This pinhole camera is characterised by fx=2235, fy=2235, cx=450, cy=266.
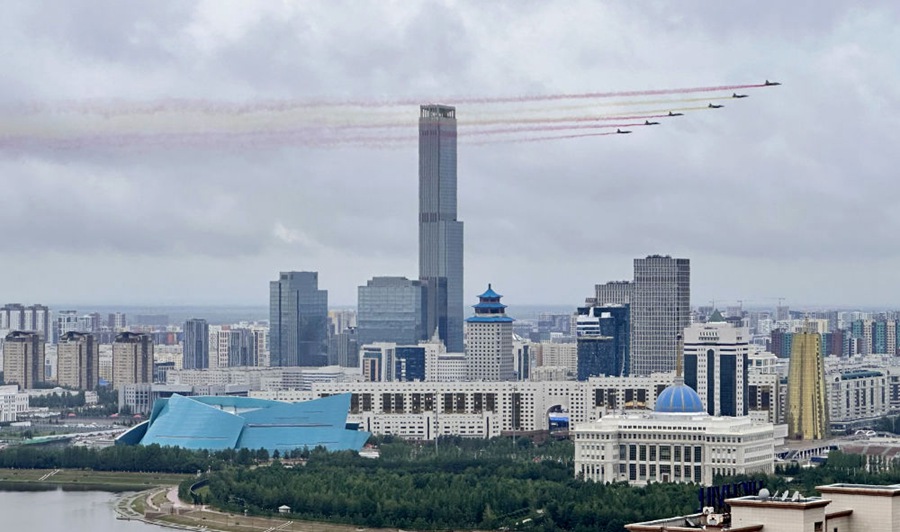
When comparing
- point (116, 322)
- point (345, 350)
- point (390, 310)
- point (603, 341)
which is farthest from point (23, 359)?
point (116, 322)

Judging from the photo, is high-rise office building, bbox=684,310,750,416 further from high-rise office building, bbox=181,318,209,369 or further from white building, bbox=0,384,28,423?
high-rise office building, bbox=181,318,209,369

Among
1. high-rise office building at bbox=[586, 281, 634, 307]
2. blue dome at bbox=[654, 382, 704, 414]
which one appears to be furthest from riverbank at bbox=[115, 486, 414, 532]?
high-rise office building at bbox=[586, 281, 634, 307]

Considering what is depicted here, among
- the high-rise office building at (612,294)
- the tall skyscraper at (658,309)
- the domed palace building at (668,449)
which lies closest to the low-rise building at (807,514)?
the domed palace building at (668,449)

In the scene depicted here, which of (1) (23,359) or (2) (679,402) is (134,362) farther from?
(2) (679,402)

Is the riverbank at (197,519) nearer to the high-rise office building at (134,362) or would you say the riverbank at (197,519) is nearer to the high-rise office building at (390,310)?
the high-rise office building at (134,362)

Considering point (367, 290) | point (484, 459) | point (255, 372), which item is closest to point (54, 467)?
point (484, 459)
